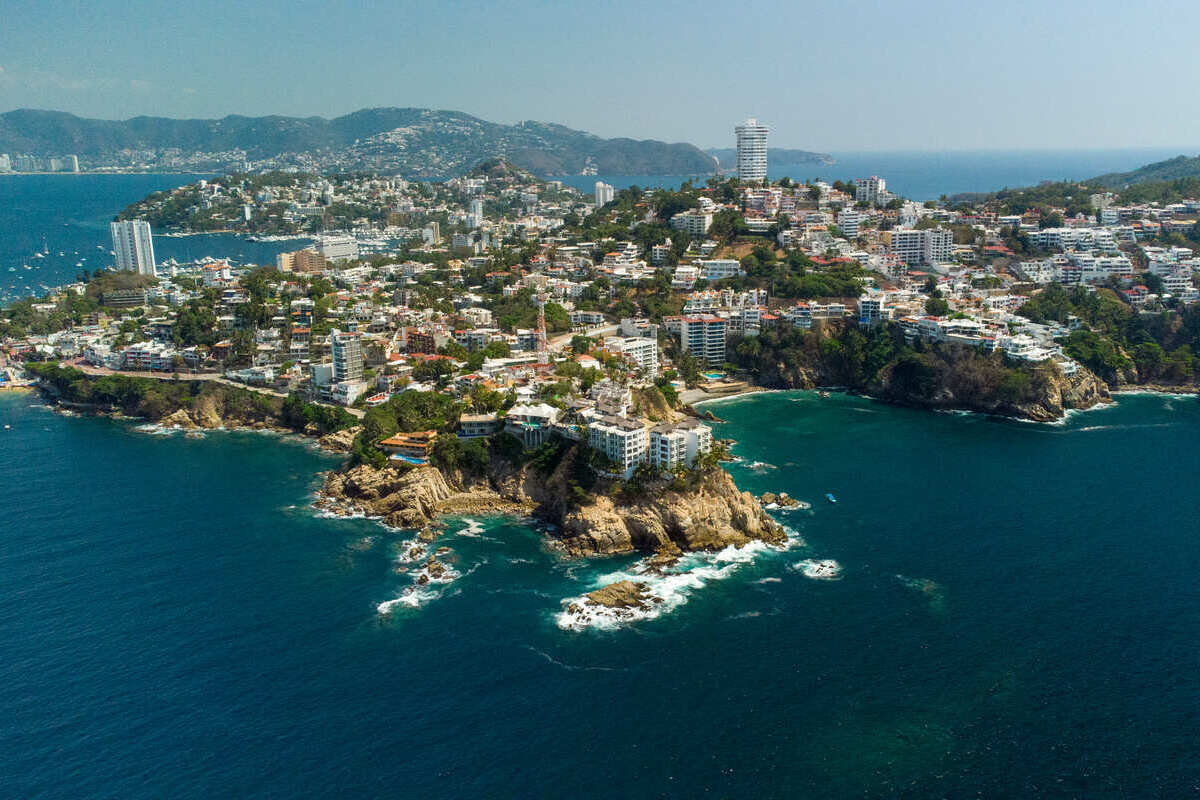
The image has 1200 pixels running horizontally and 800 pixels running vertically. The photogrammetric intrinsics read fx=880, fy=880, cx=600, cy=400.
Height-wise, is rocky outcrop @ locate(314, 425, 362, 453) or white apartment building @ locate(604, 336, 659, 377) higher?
white apartment building @ locate(604, 336, 659, 377)

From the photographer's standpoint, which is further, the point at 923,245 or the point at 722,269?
the point at 923,245

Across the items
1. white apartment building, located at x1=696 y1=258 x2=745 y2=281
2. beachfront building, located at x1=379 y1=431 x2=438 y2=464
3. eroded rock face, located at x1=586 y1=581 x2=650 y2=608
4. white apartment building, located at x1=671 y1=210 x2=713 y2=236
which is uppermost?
white apartment building, located at x1=671 y1=210 x2=713 y2=236

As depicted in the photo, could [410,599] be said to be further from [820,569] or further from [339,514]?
[820,569]

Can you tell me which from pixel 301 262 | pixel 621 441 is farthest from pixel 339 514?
pixel 301 262

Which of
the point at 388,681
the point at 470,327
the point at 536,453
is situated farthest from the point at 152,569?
the point at 470,327

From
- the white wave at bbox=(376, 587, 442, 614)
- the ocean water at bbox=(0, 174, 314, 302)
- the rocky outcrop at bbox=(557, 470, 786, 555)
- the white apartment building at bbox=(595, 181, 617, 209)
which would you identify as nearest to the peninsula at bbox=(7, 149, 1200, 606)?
the rocky outcrop at bbox=(557, 470, 786, 555)

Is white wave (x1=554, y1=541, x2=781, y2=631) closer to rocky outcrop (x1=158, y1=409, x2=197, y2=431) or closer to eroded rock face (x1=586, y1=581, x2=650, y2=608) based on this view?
eroded rock face (x1=586, y1=581, x2=650, y2=608)

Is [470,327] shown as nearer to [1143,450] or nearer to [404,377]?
[404,377]
